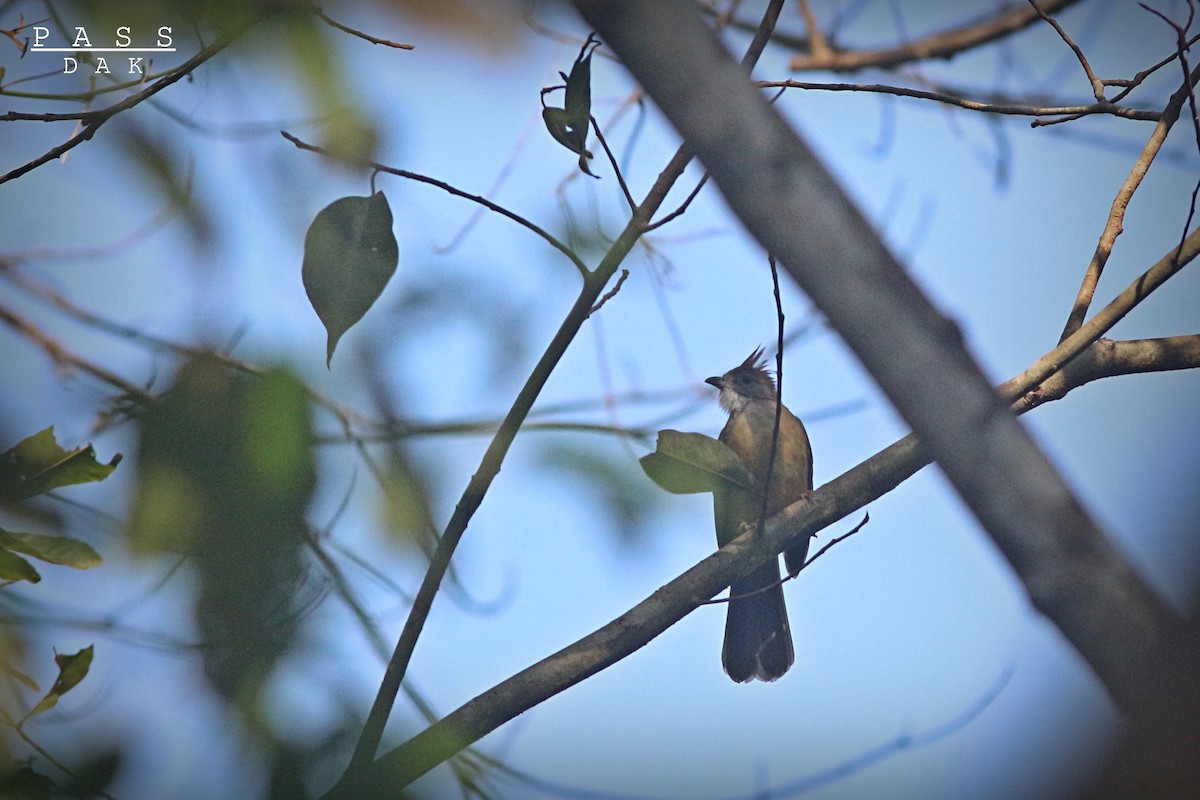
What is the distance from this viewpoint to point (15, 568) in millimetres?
1930

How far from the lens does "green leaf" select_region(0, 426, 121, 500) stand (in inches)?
80.1

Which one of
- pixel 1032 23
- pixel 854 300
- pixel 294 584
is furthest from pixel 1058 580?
pixel 1032 23

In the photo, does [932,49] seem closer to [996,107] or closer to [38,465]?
[996,107]

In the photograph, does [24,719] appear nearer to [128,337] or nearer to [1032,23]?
[128,337]

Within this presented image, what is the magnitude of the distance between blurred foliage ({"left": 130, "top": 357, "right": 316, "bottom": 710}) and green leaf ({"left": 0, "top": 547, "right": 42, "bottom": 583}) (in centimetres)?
42

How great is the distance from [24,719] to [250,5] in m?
1.56

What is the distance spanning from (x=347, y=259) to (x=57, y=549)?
0.87 metres

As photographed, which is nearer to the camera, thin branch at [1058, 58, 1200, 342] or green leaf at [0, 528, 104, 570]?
green leaf at [0, 528, 104, 570]

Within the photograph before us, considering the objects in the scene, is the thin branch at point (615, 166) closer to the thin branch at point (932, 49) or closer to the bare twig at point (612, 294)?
the bare twig at point (612, 294)

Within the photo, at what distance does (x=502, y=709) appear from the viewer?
252 cm

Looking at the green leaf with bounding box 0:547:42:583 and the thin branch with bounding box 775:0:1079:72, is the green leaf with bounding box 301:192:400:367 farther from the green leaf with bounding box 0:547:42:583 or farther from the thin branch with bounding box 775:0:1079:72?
the thin branch with bounding box 775:0:1079:72

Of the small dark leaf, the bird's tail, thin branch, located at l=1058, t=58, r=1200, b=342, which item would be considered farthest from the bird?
the small dark leaf

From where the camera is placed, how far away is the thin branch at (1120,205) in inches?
97.1

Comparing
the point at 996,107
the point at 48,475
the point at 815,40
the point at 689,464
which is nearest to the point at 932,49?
the point at 815,40
